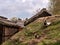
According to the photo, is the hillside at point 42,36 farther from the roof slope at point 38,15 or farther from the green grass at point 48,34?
the roof slope at point 38,15

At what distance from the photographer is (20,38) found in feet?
52.6

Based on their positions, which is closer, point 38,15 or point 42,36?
point 42,36

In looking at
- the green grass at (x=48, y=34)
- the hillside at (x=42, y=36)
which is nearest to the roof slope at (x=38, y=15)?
the green grass at (x=48, y=34)

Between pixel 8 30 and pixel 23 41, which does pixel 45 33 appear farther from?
pixel 8 30

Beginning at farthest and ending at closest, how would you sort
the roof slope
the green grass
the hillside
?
the roof slope < the hillside < the green grass

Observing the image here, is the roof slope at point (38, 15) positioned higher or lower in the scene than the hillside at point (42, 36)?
higher

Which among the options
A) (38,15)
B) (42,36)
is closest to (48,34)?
(42,36)

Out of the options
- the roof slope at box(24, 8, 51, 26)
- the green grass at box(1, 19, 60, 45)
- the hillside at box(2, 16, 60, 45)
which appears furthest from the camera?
the roof slope at box(24, 8, 51, 26)

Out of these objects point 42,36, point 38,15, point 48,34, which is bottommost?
point 42,36

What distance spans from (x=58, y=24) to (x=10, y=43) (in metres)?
3.92

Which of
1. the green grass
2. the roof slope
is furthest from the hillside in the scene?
the roof slope

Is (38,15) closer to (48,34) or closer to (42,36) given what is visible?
(42,36)

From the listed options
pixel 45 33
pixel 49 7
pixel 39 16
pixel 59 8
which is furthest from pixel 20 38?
pixel 49 7

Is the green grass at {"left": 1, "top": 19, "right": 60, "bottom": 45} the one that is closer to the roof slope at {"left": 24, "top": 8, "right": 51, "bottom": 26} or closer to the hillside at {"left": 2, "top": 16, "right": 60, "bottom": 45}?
the hillside at {"left": 2, "top": 16, "right": 60, "bottom": 45}
